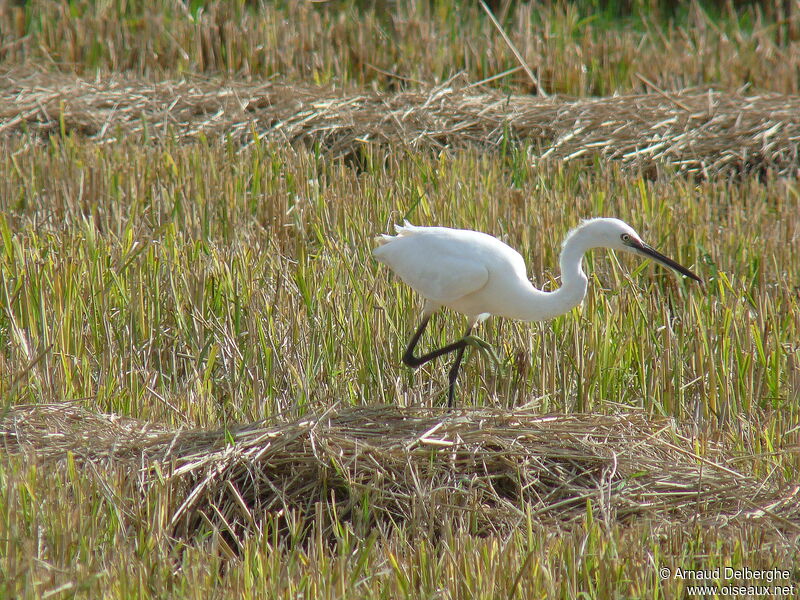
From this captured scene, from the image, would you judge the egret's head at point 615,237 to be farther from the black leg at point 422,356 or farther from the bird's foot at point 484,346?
the black leg at point 422,356

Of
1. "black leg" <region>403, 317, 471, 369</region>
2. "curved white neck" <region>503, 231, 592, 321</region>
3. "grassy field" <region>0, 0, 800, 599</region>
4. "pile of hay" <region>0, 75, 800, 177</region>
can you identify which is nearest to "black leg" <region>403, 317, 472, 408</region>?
"black leg" <region>403, 317, 471, 369</region>

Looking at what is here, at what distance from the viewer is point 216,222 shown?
541 cm

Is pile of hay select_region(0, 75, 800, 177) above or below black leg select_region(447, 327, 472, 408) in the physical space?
above

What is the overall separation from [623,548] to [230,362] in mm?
1814

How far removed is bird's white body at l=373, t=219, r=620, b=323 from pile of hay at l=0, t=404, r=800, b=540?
1.53 ft

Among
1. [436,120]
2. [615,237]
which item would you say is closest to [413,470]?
[615,237]

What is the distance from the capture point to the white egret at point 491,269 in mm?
3664

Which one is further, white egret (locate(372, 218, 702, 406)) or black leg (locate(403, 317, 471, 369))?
black leg (locate(403, 317, 471, 369))

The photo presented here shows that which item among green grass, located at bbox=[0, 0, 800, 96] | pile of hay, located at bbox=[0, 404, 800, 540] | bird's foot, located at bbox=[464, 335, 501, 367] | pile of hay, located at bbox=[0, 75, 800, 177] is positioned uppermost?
green grass, located at bbox=[0, 0, 800, 96]

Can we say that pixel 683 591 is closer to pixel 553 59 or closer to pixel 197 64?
pixel 553 59

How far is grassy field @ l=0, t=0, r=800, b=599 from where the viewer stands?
102 inches

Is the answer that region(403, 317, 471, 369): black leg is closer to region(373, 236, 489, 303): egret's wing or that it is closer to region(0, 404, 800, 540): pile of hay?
region(373, 236, 489, 303): egret's wing

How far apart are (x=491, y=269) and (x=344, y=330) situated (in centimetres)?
67

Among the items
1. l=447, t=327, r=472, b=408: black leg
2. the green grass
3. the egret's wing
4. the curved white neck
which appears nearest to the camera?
the curved white neck
